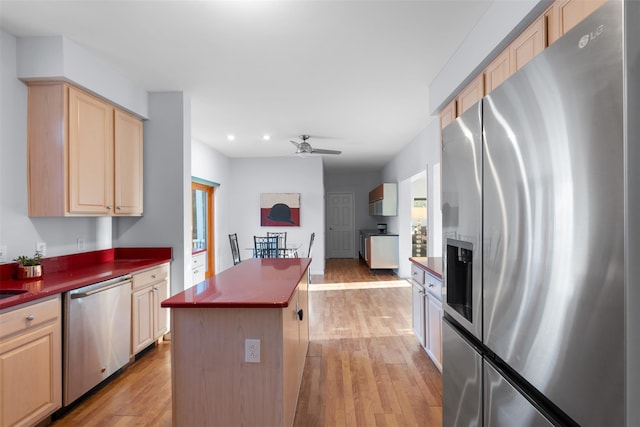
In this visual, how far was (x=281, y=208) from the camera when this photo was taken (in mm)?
7254

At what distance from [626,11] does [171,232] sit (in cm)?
365

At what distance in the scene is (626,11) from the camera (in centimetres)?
56

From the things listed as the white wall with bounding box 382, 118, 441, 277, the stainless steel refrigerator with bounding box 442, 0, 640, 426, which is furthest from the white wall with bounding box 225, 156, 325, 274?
the stainless steel refrigerator with bounding box 442, 0, 640, 426

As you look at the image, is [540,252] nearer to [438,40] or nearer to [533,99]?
[533,99]

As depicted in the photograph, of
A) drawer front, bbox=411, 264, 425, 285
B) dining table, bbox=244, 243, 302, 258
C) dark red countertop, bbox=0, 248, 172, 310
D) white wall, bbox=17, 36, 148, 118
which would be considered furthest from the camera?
dining table, bbox=244, 243, 302, 258

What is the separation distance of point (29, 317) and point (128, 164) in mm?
1773

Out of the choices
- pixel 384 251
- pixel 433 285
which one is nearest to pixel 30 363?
pixel 433 285

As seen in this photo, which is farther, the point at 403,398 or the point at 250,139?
the point at 250,139

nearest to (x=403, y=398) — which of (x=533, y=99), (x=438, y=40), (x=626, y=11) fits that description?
(x=533, y=99)

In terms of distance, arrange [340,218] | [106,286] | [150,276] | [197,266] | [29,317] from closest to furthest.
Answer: [29,317] < [106,286] < [150,276] < [197,266] < [340,218]

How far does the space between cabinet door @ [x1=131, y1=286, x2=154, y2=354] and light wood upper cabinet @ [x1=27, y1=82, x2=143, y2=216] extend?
0.80 m

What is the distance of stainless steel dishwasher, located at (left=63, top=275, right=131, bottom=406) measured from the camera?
2203 millimetres

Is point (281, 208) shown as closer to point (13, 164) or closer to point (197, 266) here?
point (197, 266)

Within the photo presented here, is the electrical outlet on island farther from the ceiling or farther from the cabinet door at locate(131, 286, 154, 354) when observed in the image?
the ceiling
